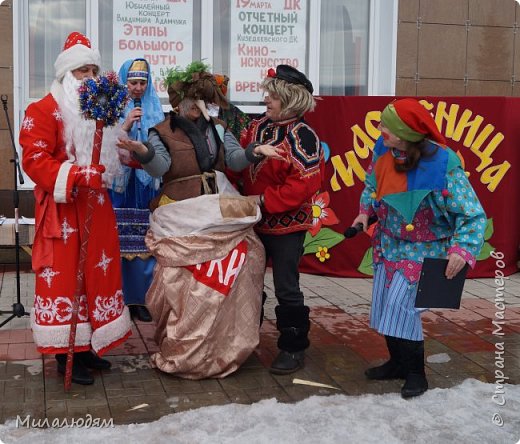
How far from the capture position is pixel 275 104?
176 inches

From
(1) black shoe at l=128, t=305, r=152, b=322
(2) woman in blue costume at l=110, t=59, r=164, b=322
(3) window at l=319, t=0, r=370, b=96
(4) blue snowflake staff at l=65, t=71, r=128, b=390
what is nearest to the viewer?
(4) blue snowflake staff at l=65, t=71, r=128, b=390

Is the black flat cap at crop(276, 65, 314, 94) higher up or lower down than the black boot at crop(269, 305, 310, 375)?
higher up

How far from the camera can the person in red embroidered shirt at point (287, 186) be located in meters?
4.43

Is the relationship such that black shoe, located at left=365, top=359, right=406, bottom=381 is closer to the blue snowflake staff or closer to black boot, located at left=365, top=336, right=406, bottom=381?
black boot, located at left=365, top=336, right=406, bottom=381

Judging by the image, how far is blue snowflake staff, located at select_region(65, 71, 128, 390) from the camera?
13.1 feet

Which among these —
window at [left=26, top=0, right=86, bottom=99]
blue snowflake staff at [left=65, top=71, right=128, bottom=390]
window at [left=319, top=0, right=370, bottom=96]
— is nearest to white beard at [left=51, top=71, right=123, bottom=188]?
blue snowflake staff at [left=65, top=71, right=128, bottom=390]

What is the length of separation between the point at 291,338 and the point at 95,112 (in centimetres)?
182

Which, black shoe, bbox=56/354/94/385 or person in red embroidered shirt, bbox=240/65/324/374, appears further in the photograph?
person in red embroidered shirt, bbox=240/65/324/374

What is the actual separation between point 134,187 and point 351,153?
257cm

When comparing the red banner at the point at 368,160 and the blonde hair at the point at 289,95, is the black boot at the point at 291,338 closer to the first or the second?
the blonde hair at the point at 289,95

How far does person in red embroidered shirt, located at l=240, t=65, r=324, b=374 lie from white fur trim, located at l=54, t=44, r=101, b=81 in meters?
1.04

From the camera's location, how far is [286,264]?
4562mm

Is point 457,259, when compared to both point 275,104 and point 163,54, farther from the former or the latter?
point 163,54

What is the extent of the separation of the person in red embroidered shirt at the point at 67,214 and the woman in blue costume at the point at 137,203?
108 centimetres
